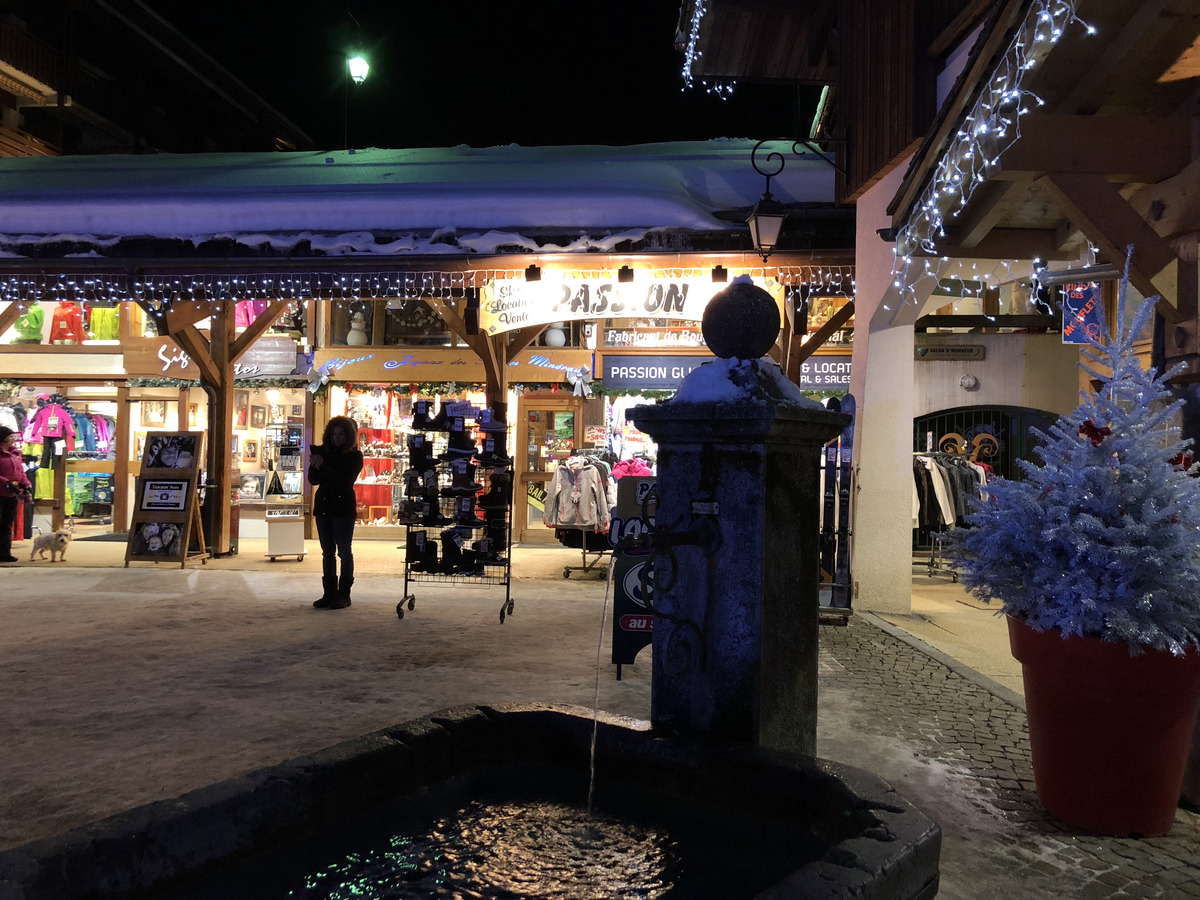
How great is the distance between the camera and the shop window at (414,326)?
48.7ft

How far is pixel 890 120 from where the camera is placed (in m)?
7.57

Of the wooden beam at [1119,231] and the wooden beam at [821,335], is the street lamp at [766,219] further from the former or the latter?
the wooden beam at [1119,231]

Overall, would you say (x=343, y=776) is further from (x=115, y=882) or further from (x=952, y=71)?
(x=952, y=71)

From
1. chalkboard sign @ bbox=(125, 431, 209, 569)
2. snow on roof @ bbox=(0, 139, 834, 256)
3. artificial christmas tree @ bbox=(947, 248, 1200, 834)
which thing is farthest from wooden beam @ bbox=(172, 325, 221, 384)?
artificial christmas tree @ bbox=(947, 248, 1200, 834)

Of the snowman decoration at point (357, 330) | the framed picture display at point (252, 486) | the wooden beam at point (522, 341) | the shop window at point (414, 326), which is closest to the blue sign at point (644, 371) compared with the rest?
the wooden beam at point (522, 341)

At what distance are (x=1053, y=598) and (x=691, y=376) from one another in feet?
5.75

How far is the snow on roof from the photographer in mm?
9016

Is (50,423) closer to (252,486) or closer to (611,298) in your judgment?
(252,486)

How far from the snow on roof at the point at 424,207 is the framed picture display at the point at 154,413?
527cm

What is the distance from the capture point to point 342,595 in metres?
8.19

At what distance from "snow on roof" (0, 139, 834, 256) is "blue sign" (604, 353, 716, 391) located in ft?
13.4

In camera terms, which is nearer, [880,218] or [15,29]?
[880,218]

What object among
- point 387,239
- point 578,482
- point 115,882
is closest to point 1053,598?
point 115,882

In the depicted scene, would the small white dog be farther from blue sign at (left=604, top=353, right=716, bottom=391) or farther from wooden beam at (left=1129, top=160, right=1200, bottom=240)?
wooden beam at (left=1129, top=160, right=1200, bottom=240)
